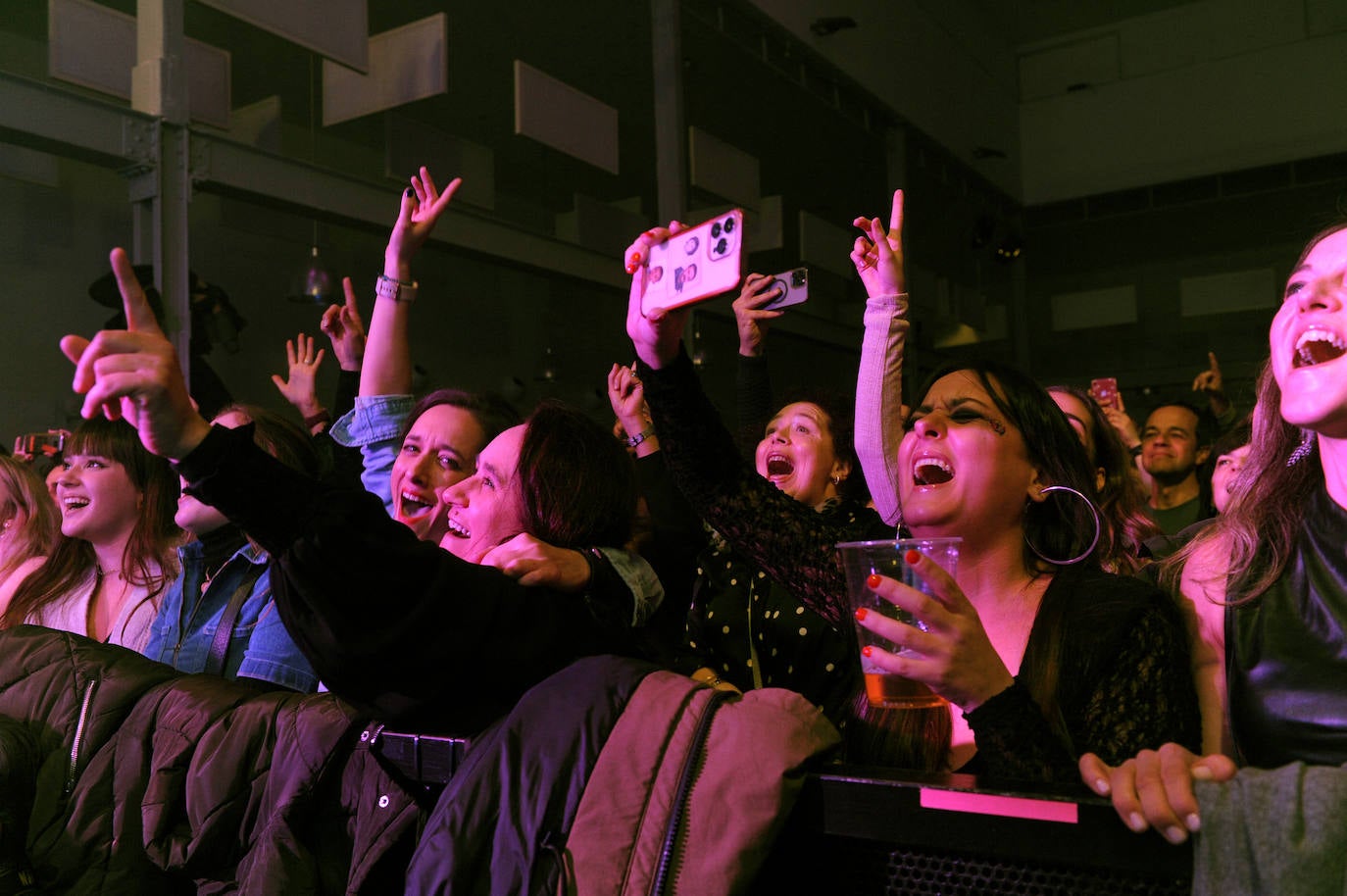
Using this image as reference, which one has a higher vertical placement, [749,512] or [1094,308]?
Result: [1094,308]

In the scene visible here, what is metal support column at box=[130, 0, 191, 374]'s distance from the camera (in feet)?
14.6

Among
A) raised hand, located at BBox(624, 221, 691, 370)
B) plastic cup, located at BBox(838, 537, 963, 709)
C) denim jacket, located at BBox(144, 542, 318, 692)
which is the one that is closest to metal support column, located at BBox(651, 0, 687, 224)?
denim jacket, located at BBox(144, 542, 318, 692)

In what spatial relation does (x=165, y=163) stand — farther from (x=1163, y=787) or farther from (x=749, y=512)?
(x=1163, y=787)

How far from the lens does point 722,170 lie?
6523mm

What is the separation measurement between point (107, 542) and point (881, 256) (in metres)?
2.29

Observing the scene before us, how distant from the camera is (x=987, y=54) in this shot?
10.6 metres

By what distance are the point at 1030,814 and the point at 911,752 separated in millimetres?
434

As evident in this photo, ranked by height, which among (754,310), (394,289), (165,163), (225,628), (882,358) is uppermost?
(165,163)

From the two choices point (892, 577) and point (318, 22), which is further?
point (318, 22)

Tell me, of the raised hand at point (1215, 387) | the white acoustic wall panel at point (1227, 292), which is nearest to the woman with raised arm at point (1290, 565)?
the raised hand at point (1215, 387)

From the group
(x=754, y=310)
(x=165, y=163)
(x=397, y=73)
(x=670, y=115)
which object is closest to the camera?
(x=754, y=310)

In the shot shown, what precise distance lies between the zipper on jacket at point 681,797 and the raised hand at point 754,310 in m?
1.00

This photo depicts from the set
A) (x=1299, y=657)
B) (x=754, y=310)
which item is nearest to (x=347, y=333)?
(x=754, y=310)

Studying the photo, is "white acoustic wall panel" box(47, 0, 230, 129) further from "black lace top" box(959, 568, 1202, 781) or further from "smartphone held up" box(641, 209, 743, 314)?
"black lace top" box(959, 568, 1202, 781)
